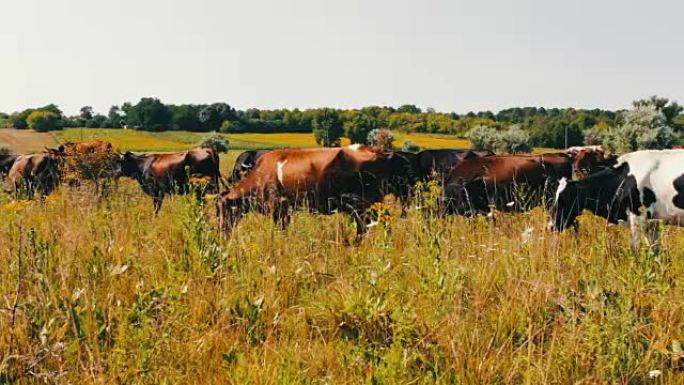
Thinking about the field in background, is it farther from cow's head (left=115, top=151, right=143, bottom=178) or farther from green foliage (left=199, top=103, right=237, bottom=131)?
cow's head (left=115, top=151, right=143, bottom=178)

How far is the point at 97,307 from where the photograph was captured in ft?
11.2

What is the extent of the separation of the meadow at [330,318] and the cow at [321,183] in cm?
340

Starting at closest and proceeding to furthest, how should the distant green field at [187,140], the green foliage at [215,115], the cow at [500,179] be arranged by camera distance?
the cow at [500,179], the distant green field at [187,140], the green foliage at [215,115]

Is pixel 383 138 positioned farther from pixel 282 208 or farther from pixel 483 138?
pixel 282 208

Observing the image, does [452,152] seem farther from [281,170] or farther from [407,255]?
[407,255]

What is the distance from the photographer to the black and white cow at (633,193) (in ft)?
22.1

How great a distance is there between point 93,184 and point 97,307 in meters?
10.1

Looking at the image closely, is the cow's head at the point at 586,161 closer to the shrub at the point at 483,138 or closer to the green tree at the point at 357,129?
the shrub at the point at 483,138

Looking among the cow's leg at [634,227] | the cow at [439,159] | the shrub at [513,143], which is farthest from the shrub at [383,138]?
the cow's leg at [634,227]

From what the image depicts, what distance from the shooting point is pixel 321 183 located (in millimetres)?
8547

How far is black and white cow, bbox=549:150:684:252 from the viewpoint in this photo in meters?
6.74

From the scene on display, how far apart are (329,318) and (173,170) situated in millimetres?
12358

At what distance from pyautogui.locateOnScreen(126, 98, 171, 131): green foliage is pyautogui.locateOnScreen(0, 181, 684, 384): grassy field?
98.5 metres

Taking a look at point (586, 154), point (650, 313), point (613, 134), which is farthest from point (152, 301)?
point (613, 134)
